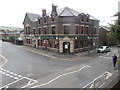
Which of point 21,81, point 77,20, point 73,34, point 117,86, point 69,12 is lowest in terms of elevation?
point 21,81

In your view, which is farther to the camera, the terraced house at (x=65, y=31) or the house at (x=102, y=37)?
the house at (x=102, y=37)

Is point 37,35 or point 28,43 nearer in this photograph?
point 37,35

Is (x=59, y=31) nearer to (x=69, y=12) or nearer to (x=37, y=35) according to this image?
(x=69, y=12)

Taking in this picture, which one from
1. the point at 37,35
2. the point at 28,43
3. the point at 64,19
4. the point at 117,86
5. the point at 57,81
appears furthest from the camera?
the point at 28,43

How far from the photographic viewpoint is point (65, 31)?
28.9m

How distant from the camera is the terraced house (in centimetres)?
2848

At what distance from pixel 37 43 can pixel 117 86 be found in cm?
3094

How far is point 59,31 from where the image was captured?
94.7 ft

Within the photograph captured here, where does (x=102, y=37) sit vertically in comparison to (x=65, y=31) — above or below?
below

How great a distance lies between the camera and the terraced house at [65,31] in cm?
2848

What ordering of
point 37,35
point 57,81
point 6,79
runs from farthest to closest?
point 37,35, point 6,79, point 57,81

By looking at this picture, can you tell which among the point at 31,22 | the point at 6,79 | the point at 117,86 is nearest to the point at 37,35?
the point at 31,22

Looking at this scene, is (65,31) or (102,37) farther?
(102,37)

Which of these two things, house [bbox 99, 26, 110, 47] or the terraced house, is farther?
house [bbox 99, 26, 110, 47]
